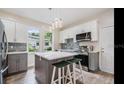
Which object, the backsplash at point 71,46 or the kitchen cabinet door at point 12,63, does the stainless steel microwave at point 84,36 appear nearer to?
the backsplash at point 71,46

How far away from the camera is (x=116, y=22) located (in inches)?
34.4

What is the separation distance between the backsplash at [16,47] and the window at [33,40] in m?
0.52

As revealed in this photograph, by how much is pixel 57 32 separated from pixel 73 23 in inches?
47.4

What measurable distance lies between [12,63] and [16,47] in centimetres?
66

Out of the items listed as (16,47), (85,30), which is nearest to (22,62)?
(16,47)

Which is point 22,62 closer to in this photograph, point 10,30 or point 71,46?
point 10,30

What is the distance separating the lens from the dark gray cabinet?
2936 mm

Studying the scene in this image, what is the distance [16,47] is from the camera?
3361mm

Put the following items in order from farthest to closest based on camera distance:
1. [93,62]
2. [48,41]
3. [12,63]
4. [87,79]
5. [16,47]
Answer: [48,41] → [16,47] → [93,62] → [12,63] → [87,79]

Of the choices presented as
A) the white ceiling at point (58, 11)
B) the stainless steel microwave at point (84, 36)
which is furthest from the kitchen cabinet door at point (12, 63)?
the stainless steel microwave at point (84, 36)

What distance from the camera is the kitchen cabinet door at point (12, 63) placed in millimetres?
2916

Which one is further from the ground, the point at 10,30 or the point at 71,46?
the point at 10,30

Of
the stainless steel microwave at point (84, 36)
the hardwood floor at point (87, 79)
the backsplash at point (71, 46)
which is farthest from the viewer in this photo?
the backsplash at point (71, 46)

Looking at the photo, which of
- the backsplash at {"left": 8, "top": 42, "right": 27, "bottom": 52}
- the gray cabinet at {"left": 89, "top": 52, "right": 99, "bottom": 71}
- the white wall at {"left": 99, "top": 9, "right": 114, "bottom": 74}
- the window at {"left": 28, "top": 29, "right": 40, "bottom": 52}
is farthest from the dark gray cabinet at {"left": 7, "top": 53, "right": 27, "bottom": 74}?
the white wall at {"left": 99, "top": 9, "right": 114, "bottom": 74}
